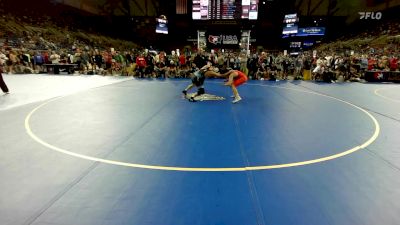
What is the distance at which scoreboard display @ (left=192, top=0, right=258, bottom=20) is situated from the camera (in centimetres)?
2856

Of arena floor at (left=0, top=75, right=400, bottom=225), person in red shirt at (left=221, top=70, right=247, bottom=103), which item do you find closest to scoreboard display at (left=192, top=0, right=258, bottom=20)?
person in red shirt at (left=221, top=70, right=247, bottom=103)

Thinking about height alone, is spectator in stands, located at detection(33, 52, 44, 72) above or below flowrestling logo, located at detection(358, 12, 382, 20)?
below

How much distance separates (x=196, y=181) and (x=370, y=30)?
4031cm

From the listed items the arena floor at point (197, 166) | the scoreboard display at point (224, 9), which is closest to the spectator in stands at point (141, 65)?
the arena floor at point (197, 166)

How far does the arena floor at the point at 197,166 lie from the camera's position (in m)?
3.18

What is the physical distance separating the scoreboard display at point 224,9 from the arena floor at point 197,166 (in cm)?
2275

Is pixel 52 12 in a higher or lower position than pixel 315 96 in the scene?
higher

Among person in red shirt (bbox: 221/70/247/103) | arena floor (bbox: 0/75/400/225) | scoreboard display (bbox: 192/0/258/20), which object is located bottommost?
arena floor (bbox: 0/75/400/225)

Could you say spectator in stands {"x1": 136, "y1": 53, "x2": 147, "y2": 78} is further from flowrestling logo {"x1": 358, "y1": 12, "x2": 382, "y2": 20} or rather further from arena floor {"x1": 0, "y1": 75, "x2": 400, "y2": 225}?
flowrestling logo {"x1": 358, "y1": 12, "x2": 382, "y2": 20}

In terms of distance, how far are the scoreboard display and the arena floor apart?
22.7 meters

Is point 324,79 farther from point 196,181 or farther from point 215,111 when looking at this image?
point 196,181

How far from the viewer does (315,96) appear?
35.5 ft

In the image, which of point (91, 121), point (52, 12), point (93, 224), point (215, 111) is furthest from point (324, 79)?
point (52, 12)

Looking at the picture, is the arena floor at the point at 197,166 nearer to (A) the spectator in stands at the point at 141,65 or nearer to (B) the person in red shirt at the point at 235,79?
(B) the person in red shirt at the point at 235,79
